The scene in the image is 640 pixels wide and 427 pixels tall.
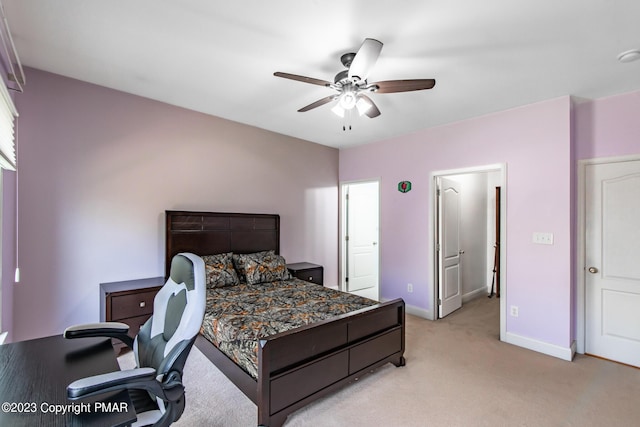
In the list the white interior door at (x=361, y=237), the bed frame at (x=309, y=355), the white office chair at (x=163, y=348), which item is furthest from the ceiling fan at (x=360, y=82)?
the white interior door at (x=361, y=237)

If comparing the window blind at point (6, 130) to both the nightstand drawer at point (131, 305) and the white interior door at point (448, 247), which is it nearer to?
the nightstand drawer at point (131, 305)

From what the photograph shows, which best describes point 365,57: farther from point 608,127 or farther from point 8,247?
point 8,247

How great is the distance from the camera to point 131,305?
2.83 m

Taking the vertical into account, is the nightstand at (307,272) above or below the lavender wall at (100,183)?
below

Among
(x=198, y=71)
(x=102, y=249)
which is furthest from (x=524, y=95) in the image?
(x=102, y=249)

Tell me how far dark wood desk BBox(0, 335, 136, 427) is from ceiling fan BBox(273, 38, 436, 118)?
1.95 meters

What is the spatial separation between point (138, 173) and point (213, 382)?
2.31 meters

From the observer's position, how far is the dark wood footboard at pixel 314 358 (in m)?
1.93

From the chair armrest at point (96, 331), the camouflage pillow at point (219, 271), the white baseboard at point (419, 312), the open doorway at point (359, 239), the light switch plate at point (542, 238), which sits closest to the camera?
the chair armrest at point (96, 331)

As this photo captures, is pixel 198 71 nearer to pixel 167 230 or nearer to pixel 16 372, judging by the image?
pixel 167 230

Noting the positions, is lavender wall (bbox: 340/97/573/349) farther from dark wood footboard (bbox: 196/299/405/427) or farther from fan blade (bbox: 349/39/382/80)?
fan blade (bbox: 349/39/382/80)

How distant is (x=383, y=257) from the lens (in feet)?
15.7

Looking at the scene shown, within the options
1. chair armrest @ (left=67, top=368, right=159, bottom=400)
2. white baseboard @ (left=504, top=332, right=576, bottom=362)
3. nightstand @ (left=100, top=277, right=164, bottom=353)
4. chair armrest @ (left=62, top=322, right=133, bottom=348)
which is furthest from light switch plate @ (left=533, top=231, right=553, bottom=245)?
nightstand @ (left=100, top=277, right=164, bottom=353)

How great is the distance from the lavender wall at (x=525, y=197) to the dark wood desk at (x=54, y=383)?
3734mm
